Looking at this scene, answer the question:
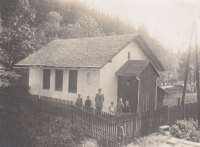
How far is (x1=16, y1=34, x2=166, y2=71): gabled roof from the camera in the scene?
46.0 feet

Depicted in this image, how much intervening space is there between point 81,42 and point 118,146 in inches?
461

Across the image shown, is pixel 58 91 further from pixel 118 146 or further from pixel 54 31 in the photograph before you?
pixel 54 31

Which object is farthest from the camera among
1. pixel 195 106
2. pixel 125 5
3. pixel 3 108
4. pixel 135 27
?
pixel 135 27

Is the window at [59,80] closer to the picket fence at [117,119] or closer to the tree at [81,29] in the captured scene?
the picket fence at [117,119]

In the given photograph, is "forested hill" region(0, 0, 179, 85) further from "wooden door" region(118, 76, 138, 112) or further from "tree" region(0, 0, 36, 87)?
"wooden door" region(118, 76, 138, 112)

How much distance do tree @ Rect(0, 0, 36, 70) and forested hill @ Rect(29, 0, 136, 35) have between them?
6.55 meters

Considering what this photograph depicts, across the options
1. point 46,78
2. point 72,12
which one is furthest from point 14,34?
point 72,12

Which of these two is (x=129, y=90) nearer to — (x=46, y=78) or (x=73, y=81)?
(x=73, y=81)

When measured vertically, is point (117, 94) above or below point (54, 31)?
below

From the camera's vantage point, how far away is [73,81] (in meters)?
15.3

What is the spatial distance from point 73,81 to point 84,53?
228cm

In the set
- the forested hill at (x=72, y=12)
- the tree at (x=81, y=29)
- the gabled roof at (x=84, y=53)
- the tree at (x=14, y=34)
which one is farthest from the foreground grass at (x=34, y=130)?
the tree at (x=81, y=29)

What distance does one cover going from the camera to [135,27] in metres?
54.8

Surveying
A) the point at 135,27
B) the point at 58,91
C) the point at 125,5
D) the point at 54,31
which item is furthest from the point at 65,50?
the point at 135,27
